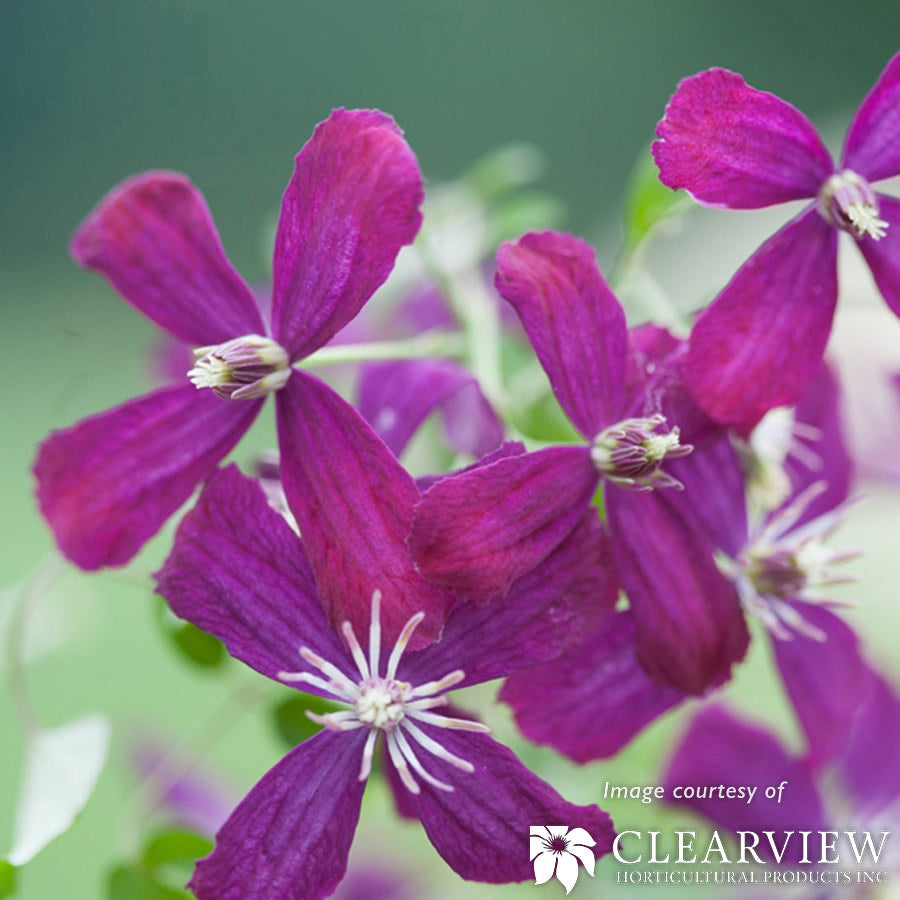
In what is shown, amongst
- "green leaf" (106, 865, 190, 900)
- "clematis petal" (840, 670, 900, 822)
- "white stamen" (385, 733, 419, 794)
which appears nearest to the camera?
"white stamen" (385, 733, 419, 794)

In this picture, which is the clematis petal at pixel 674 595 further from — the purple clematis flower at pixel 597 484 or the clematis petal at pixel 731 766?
the clematis petal at pixel 731 766

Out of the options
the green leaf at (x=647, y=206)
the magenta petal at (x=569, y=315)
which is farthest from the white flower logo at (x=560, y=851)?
the green leaf at (x=647, y=206)

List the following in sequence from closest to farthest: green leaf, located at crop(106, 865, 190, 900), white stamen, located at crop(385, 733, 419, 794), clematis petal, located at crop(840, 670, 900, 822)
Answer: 1. white stamen, located at crop(385, 733, 419, 794)
2. green leaf, located at crop(106, 865, 190, 900)
3. clematis petal, located at crop(840, 670, 900, 822)

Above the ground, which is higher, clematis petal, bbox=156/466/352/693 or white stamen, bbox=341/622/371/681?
clematis petal, bbox=156/466/352/693

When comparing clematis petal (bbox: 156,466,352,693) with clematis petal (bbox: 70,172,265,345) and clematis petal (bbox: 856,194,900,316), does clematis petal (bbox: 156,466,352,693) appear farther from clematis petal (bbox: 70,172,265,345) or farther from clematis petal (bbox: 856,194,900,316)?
clematis petal (bbox: 856,194,900,316)

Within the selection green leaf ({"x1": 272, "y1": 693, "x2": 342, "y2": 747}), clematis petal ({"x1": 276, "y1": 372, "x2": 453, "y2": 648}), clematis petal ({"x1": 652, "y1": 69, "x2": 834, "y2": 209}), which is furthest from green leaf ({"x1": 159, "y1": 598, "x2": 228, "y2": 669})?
clematis petal ({"x1": 652, "y1": 69, "x2": 834, "y2": 209})

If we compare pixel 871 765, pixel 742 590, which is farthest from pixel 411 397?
pixel 871 765
